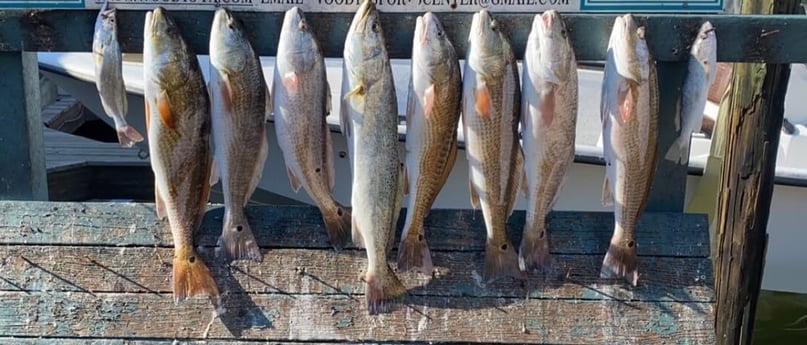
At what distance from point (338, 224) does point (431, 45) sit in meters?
0.69

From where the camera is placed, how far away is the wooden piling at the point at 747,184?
10.6 ft

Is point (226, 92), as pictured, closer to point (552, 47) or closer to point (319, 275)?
point (319, 275)

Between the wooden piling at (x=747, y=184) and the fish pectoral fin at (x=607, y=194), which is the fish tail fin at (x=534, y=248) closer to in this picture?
the fish pectoral fin at (x=607, y=194)

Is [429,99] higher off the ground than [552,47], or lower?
lower

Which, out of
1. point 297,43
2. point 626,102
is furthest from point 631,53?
point 297,43

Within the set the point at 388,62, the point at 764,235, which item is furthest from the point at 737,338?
the point at 388,62

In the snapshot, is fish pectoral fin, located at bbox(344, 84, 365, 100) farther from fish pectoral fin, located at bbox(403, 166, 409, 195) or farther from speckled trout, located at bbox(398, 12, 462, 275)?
fish pectoral fin, located at bbox(403, 166, 409, 195)

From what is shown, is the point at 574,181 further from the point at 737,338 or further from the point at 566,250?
the point at 566,250

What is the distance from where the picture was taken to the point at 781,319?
19.3 feet

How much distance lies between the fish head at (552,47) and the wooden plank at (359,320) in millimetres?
774

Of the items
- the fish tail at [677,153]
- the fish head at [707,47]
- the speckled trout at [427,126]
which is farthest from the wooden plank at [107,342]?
the fish head at [707,47]

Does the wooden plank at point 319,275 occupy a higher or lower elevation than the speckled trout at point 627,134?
lower

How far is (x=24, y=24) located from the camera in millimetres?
2775

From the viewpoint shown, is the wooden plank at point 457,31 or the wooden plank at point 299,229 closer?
the wooden plank at point 457,31
